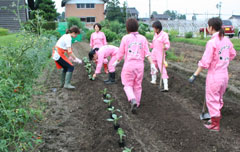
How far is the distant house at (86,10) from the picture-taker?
4244cm

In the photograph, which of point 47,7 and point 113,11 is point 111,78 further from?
point 113,11

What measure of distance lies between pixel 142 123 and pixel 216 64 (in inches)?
62.2

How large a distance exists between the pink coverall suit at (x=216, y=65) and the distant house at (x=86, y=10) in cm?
4025

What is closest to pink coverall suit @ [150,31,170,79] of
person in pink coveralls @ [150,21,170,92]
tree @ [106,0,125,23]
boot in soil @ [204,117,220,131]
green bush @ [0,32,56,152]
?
person in pink coveralls @ [150,21,170,92]

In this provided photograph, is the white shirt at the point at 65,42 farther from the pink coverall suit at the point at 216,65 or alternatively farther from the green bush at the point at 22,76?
the pink coverall suit at the point at 216,65

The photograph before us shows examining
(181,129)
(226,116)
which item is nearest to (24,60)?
(181,129)

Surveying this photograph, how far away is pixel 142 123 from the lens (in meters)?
4.44

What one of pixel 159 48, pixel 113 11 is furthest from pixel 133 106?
pixel 113 11

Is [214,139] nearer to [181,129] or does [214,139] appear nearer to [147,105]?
[181,129]

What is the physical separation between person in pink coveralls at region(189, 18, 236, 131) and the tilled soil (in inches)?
14.5

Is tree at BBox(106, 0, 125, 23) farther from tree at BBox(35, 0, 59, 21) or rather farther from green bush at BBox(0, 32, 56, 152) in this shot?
green bush at BBox(0, 32, 56, 152)

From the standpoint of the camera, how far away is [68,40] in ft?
20.2

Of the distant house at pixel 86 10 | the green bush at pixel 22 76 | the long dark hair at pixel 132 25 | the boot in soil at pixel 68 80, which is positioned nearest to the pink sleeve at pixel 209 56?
the long dark hair at pixel 132 25

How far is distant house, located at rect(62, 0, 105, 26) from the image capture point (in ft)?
139
